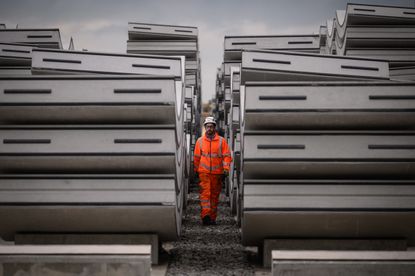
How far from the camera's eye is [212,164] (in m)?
7.60

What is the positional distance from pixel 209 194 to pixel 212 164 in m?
0.45

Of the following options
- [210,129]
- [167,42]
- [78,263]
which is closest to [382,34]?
[210,129]

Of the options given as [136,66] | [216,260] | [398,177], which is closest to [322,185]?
[398,177]

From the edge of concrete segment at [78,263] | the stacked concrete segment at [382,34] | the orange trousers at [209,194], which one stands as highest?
the stacked concrete segment at [382,34]

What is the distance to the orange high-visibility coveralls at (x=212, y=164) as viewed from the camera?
7.44 m

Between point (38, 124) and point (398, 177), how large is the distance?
10.8 feet

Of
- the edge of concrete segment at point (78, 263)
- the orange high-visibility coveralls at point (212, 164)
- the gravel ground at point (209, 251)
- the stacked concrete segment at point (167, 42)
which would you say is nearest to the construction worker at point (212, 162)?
the orange high-visibility coveralls at point (212, 164)

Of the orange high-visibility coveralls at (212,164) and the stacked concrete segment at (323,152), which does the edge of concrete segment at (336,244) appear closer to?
the stacked concrete segment at (323,152)

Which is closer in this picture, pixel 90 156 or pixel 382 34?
pixel 90 156

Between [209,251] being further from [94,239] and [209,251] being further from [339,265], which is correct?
[339,265]

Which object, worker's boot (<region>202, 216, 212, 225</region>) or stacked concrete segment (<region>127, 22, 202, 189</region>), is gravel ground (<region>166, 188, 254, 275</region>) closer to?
worker's boot (<region>202, 216, 212, 225</region>)

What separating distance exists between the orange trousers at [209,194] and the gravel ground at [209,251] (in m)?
0.19

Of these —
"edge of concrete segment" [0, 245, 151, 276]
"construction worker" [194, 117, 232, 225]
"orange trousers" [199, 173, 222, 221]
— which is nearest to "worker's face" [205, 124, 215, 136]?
"construction worker" [194, 117, 232, 225]

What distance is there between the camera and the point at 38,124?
5059 millimetres
